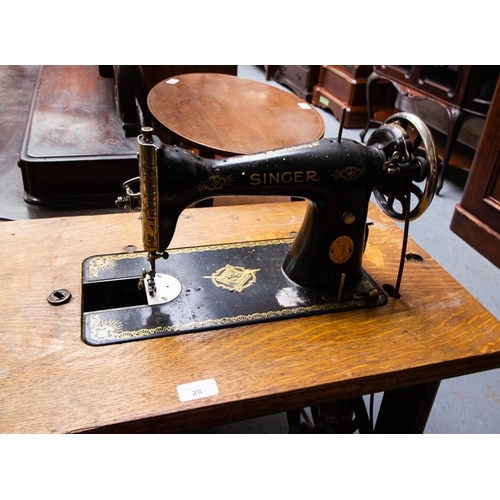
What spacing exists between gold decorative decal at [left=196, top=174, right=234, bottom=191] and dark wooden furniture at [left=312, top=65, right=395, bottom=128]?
3.12m

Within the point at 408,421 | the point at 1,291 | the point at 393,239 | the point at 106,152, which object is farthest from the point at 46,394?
the point at 106,152

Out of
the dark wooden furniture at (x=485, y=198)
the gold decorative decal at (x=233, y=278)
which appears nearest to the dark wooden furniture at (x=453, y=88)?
the dark wooden furniture at (x=485, y=198)

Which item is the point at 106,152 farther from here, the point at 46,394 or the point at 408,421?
the point at 408,421

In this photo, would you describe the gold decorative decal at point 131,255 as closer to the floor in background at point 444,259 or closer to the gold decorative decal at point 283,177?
the gold decorative decal at point 283,177

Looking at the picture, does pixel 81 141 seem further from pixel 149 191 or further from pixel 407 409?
pixel 407 409

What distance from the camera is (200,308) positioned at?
1.00 m

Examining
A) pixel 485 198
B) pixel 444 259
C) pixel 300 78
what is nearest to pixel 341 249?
pixel 444 259

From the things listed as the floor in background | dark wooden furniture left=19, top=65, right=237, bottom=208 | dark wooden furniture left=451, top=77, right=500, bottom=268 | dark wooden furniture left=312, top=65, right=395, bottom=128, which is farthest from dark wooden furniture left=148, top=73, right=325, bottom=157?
dark wooden furniture left=312, top=65, right=395, bottom=128

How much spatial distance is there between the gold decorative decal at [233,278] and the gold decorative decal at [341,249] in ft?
0.59

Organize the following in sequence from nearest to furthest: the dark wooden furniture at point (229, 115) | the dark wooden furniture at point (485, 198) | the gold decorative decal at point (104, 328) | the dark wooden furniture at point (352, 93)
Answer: the gold decorative decal at point (104, 328) < the dark wooden furniture at point (229, 115) < the dark wooden furniture at point (485, 198) < the dark wooden furniture at point (352, 93)

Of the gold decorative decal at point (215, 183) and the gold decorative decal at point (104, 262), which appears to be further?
the gold decorative decal at point (104, 262)

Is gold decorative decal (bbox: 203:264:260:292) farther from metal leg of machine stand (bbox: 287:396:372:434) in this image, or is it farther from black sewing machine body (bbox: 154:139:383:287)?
metal leg of machine stand (bbox: 287:396:372:434)

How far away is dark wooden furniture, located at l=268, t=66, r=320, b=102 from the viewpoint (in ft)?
15.0

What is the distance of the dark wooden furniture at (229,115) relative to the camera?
6.07ft
